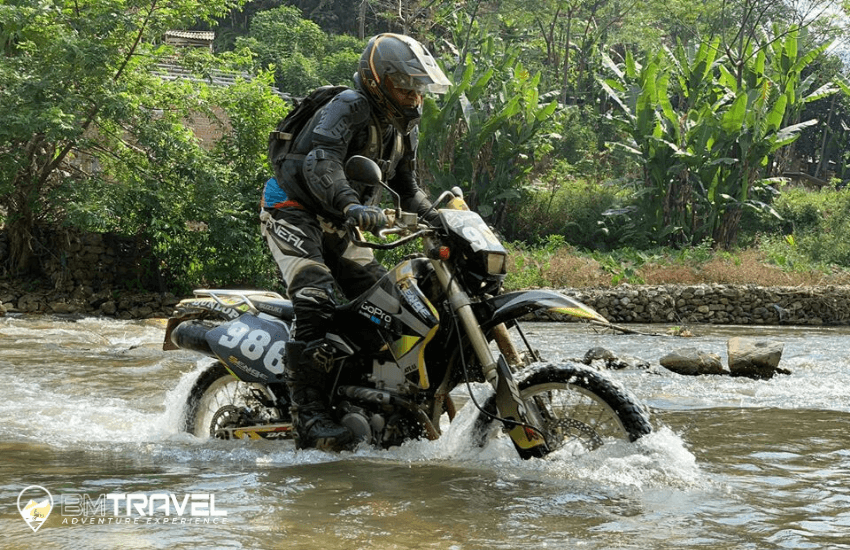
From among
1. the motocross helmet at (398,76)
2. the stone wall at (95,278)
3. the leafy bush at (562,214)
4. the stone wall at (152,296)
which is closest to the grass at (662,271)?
the stone wall at (152,296)

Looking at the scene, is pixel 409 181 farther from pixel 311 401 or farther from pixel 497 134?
pixel 497 134

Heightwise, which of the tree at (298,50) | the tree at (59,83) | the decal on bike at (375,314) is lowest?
the decal on bike at (375,314)

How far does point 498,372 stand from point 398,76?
1.57 metres

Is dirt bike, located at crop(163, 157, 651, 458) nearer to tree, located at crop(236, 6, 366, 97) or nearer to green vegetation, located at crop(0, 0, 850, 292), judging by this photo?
green vegetation, located at crop(0, 0, 850, 292)

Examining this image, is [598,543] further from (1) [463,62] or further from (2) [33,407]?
(1) [463,62]

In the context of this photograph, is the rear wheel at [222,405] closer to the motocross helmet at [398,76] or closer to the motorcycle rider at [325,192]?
the motorcycle rider at [325,192]

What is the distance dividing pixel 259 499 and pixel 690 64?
24.4 metres

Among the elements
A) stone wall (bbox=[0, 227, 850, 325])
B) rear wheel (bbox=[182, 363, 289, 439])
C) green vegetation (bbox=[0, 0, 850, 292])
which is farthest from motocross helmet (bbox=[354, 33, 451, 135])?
stone wall (bbox=[0, 227, 850, 325])

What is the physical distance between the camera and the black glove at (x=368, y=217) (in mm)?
4641

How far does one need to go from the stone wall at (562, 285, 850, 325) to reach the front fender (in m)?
14.9

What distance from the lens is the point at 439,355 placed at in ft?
16.3

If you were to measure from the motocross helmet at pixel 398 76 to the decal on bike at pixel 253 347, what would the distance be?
4.37 ft

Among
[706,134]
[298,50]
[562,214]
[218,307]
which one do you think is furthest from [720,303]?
[298,50]

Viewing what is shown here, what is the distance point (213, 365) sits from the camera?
6.08 metres
